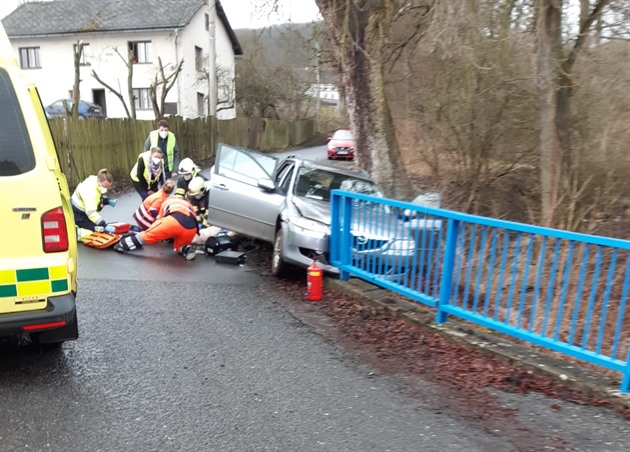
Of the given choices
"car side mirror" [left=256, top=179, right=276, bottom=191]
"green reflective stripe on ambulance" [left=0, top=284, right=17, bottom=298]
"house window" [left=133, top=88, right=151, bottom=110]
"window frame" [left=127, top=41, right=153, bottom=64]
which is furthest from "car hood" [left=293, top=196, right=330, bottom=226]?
"window frame" [left=127, top=41, right=153, bottom=64]

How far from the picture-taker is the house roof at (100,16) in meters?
34.2

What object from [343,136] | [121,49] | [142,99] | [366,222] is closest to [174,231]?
[366,222]

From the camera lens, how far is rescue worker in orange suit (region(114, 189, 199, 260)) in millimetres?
8188

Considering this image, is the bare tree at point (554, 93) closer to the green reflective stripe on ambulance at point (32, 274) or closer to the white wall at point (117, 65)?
the green reflective stripe on ambulance at point (32, 274)

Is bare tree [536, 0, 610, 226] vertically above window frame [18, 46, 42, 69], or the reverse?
window frame [18, 46, 42, 69]

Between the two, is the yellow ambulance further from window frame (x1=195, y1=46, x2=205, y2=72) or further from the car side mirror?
window frame (x1=195, y1=46, x2=205, y2=72)

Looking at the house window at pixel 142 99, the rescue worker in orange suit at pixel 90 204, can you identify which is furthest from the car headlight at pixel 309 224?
the house window at pixel 142 99

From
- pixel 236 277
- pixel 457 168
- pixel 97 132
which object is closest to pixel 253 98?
pixel 97 132

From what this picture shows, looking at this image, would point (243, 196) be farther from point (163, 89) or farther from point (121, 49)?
point (121, 49)

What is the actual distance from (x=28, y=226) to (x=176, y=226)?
460 centimetres

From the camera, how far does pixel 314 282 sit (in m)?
6.36

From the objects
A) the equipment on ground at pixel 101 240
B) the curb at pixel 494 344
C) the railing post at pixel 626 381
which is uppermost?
the railing post at pixel 626 381

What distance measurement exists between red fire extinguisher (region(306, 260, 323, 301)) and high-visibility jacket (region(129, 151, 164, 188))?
569 cm

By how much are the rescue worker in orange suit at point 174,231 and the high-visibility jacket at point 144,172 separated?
2.63 meters
